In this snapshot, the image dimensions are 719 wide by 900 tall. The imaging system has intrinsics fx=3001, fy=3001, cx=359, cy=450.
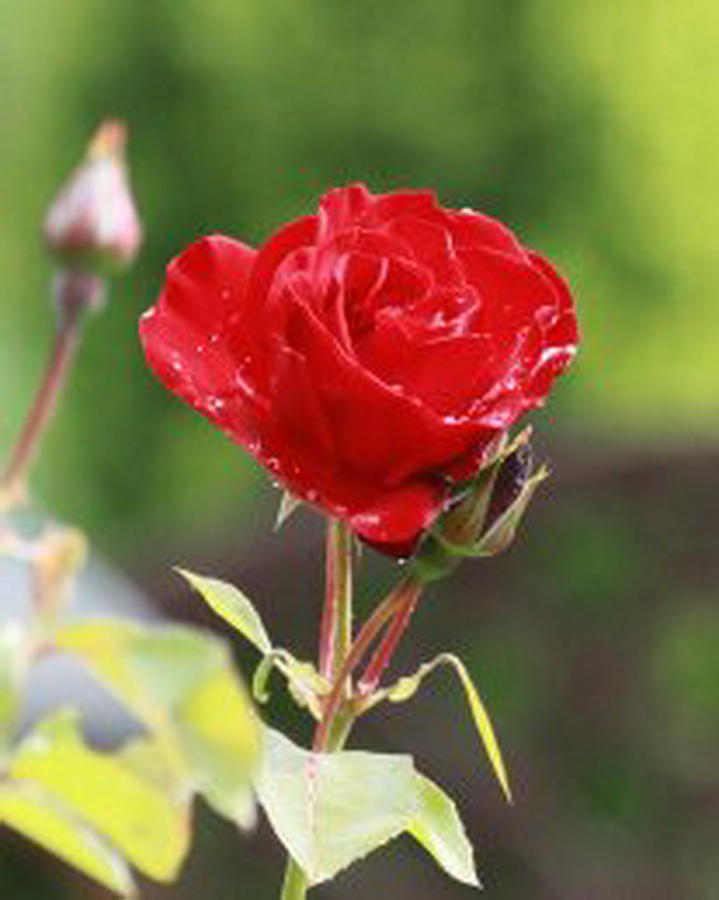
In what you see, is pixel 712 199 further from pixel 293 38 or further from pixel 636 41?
pixel 293 38

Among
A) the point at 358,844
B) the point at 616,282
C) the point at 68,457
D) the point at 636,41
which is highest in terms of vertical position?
the point at 358,844

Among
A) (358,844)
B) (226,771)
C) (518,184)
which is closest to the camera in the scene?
(226,771)

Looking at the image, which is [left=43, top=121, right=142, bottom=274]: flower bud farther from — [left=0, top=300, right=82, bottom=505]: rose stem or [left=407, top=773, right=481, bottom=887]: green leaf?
[left=407, top=773, right=481, bottom=887]: green leaf

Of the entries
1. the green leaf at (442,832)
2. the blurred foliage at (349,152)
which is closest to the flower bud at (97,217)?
the green leaf at (442,832)

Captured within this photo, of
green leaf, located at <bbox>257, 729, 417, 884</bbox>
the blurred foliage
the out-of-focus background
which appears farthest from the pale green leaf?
the blurred foliage

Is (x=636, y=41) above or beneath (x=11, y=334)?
above

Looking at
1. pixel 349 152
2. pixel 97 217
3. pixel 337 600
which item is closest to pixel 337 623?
pixel 337 600

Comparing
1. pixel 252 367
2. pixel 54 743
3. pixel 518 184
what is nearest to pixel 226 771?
pixel 54 743
